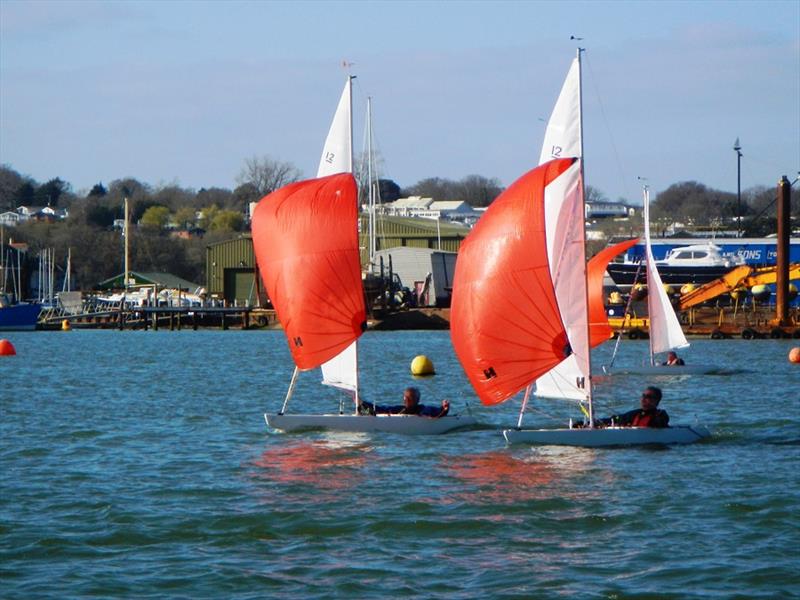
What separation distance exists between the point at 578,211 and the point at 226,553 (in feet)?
33.1

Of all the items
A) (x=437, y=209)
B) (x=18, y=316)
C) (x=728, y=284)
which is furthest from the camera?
(x=437, y=209)

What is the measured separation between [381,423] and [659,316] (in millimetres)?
18175

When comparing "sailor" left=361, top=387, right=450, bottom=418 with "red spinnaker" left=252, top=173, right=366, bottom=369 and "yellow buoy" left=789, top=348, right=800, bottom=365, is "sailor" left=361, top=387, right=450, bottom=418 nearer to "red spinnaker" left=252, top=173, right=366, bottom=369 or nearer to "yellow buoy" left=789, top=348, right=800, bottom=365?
"red spinnaker" left=252, top=173, right=366, bottom=369

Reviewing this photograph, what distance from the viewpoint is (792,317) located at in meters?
68.6

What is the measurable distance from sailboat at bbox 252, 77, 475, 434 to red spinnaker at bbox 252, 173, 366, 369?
18 millimetres

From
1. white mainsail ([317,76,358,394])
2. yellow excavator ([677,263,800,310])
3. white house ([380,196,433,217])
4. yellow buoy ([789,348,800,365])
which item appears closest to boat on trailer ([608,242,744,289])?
yellow excavator ([677,263,800,310])

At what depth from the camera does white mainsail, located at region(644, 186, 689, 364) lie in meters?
42.5

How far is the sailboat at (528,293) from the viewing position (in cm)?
2412

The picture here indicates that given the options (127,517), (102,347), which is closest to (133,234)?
(102,347)

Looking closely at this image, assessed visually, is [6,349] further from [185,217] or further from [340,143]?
[185,217]

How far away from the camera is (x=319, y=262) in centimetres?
2686

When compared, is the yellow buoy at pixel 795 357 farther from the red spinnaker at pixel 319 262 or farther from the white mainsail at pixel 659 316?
the red spinnaker at pixel 319 262

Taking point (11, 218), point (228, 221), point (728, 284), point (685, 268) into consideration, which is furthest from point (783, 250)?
point (11, 218)

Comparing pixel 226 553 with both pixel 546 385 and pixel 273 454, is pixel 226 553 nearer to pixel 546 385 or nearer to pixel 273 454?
pixel 273 454
